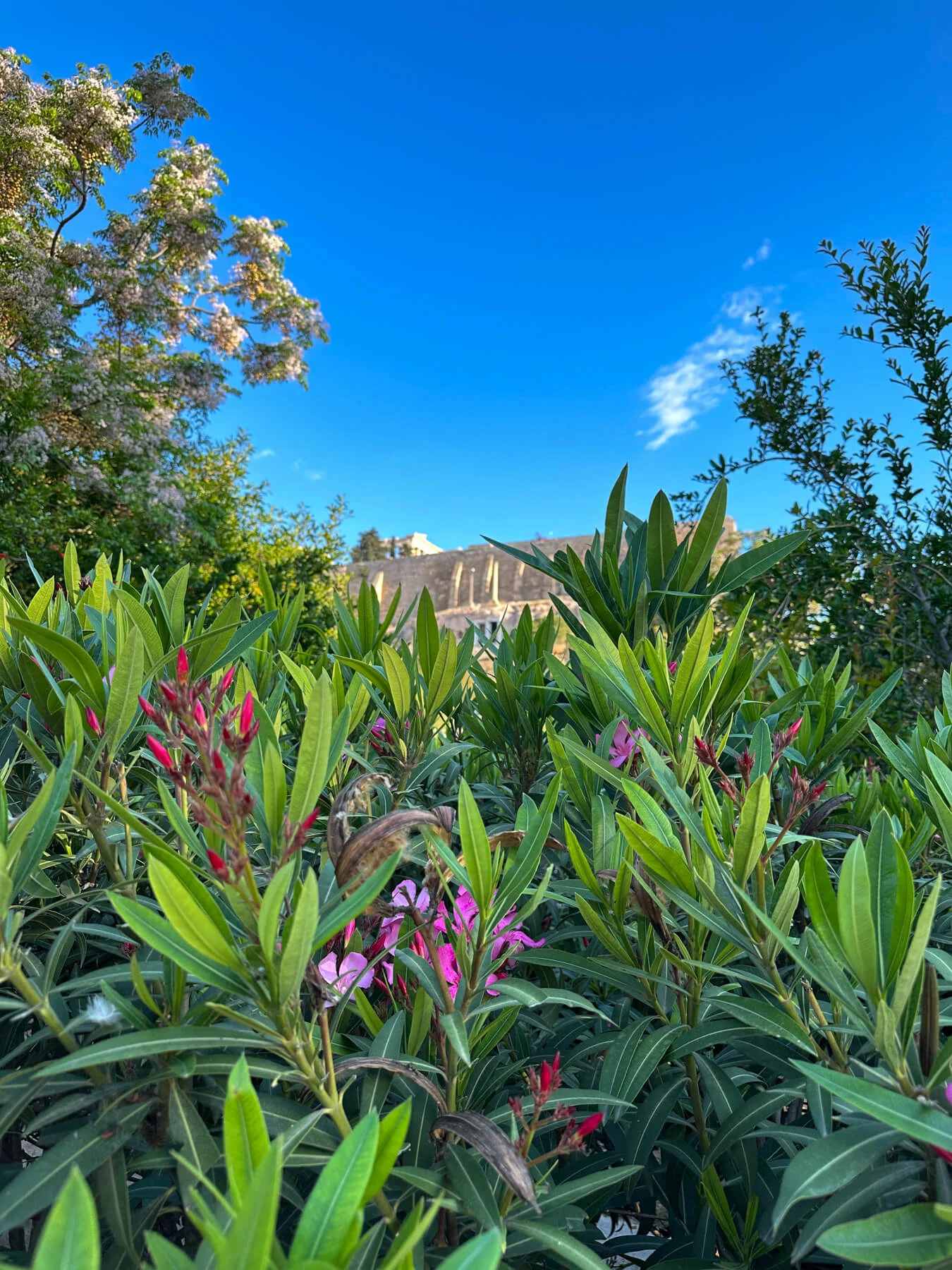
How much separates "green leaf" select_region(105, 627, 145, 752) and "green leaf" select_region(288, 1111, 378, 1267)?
493mm

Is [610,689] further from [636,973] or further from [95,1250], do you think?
[95,1250]

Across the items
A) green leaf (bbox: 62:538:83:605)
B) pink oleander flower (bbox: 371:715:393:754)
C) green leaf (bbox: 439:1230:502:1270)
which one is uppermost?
green leaf (bbox: 62:538:83:605)

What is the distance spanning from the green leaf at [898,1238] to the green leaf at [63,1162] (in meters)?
0.47

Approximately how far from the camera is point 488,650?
173cm

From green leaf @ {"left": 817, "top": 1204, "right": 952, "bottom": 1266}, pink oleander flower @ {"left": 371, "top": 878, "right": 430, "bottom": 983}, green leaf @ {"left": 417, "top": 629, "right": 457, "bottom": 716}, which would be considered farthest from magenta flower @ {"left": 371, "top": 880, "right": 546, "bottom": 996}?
green leaf @ {"left": 417, "top": 629, "right": 457, "bottom": 716}

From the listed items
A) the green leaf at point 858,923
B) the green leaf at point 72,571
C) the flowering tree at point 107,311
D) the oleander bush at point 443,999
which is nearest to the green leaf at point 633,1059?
the oleander bush at point 443,999

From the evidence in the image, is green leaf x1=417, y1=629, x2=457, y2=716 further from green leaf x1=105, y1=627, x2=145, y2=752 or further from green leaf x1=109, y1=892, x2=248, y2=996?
green leaf x1=109, y1=892, x2=248, y2=996

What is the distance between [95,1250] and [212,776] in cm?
23

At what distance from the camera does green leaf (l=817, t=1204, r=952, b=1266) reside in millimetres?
406

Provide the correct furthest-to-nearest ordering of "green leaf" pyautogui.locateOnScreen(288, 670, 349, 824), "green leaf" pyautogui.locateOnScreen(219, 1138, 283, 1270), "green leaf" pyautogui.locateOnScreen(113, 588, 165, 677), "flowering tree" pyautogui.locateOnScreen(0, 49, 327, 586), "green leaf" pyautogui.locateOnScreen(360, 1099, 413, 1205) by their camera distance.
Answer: "flowering tree" pyautogui.locateOnScreen(0, 49, 327, 586) → "green leaf" pyautogui.locateOnScreen(113, 588, 165, 677) → "green leaf" pyautogui.locateOnScreen(288, 670, 349, 824) → "green leaf" pyautogui.locateOnScreen(360, 1099, 413, 1205) → "green leaf" pyautogui.locateOnScreen(219, 1138, 283, 1270)

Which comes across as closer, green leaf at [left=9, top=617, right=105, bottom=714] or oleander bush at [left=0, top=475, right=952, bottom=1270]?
oleander bush at [left=0, top=475, right=952, bottom=1270]

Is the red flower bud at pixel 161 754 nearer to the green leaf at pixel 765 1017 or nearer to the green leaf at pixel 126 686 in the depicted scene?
the green leaf at pixel 126 686

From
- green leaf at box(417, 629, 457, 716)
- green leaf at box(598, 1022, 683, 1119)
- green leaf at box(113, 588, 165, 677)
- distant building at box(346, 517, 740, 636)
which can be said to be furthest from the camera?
distant building at box(346, 517, 740, 636)

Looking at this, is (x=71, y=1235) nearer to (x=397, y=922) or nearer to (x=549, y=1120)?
(x=549, y=1120)
